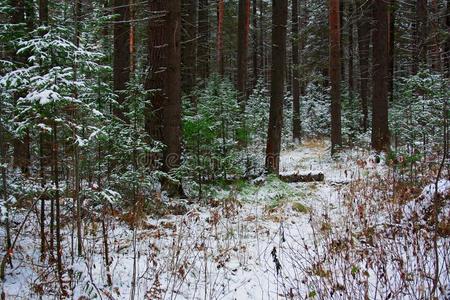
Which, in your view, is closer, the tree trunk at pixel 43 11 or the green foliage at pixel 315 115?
the tree trunk at pixel 43 11

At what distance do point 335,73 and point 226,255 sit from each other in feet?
34.0

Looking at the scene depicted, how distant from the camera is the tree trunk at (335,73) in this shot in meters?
13.7

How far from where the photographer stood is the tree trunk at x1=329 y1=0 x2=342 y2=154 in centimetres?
1371

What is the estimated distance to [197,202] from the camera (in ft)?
24.2

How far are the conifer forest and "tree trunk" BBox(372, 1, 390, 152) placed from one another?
0.14ft

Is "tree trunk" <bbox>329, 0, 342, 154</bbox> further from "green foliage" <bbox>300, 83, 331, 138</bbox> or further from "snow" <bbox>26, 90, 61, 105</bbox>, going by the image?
→ "snow" <bbox>26, 90, 61, 105</bbox>

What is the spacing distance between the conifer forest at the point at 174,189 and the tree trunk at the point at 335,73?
68 cm

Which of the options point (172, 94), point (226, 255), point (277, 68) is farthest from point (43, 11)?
point (277, 68)

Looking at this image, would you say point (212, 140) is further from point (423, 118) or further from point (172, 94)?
point (423, 118)

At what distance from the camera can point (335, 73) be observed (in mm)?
13844

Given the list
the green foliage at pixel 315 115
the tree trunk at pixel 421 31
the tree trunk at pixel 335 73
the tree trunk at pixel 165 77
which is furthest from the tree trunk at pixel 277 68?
the green foliage at pixel 315 115

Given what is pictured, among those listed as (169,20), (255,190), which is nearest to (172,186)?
(255,190)

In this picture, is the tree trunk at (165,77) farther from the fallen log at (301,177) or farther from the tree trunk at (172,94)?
the fallen log at (301,177)

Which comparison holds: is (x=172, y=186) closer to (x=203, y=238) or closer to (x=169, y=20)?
(x=203, y=238)
